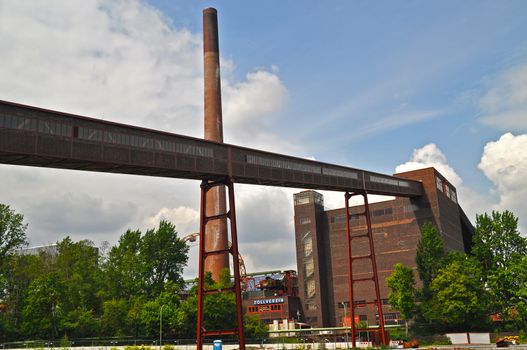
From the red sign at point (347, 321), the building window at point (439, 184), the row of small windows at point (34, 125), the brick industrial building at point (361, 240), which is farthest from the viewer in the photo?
the red sign at point (347, 321)

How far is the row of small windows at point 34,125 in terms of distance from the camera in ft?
86.6

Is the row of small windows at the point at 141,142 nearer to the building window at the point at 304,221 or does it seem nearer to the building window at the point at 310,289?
the building window at the point at 304,221

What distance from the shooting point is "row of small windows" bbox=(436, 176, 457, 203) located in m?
77.3

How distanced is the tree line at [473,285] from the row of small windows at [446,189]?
46.6 ft

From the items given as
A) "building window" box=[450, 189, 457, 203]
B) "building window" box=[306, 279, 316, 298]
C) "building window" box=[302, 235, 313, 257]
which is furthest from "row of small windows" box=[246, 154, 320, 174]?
"building window" box=[306, 279, 316, 298]

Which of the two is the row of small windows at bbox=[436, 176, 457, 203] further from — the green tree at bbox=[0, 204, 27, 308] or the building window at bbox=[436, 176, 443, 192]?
the green tree at bbox=[0, 204, 27, 308]

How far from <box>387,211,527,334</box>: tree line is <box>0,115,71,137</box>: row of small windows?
45445mm

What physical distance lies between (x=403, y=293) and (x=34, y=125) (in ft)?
155

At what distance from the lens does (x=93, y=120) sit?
29.9 meters

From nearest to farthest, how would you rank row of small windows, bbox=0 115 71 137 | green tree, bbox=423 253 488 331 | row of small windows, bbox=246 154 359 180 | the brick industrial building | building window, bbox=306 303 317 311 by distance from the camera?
row of small windows, bbox=0 115 71 137 < row of small windows, bbox=246 154 359 180 < green tree, bbox=423 253 488 331 < the brick industrial building < building window, bbox=306 303 317 311

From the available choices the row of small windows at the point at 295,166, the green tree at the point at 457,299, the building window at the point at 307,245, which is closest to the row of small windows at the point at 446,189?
the green tree at the point at 457,299

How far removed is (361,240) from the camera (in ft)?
288

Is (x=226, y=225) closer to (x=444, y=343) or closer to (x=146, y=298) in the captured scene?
(x=146, y=298)

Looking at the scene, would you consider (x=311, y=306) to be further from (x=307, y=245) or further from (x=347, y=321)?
(x=307, y=245)
